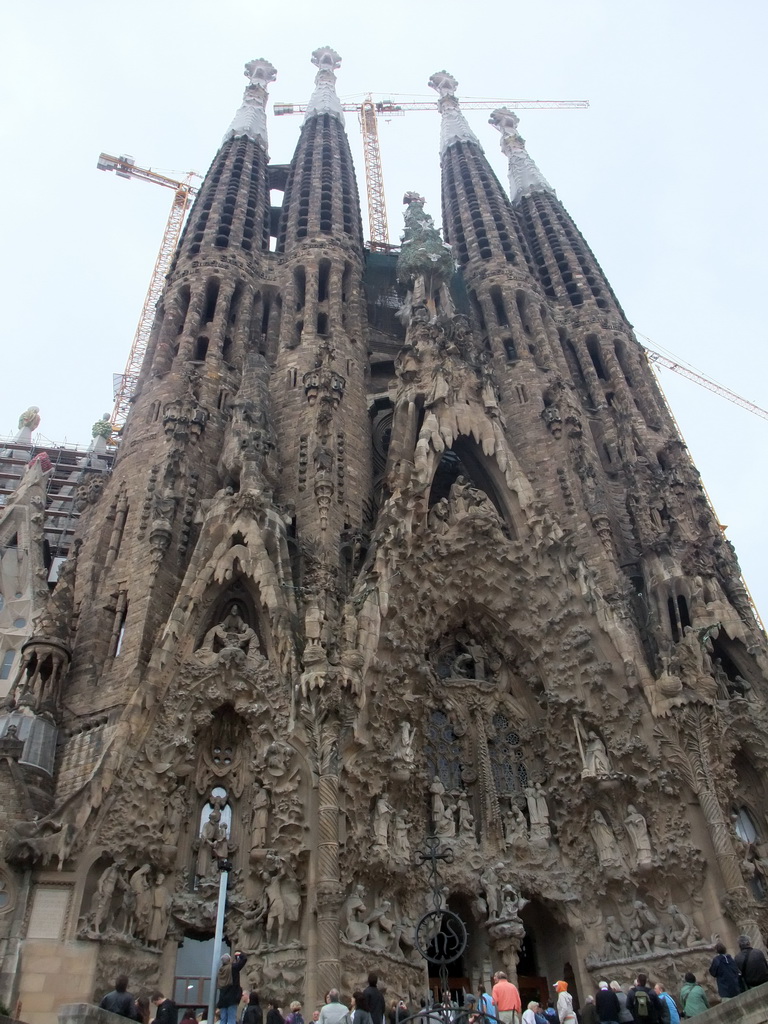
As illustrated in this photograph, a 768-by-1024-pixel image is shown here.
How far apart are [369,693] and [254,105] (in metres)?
29.1

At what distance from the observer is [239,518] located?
17.0 metres

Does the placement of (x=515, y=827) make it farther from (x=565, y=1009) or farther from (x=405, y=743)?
(x=565, y=1009)

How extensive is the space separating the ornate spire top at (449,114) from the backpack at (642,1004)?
119ft

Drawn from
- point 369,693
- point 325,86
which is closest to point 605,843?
point 369,693

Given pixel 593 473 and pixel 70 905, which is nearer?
pixel 70 905

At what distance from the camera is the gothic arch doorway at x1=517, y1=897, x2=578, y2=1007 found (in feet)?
52.0

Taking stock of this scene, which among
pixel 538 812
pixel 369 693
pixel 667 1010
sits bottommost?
pixel 667 1010

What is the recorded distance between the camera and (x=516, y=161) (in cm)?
3856

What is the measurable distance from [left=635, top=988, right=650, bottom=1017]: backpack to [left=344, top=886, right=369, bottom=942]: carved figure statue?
6214mm

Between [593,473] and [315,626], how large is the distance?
990 centimetres

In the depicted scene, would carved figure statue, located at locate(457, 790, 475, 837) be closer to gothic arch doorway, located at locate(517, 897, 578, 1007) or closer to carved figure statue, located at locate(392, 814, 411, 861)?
carved figure statue, located at locate(392, 814, 411, 861)

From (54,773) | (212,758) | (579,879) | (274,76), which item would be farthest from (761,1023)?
(274,76)

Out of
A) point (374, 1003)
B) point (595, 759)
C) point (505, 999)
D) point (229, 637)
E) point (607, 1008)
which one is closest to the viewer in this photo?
point (607, 1008)

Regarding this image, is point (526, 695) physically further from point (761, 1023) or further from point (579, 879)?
point (761, 1023)
